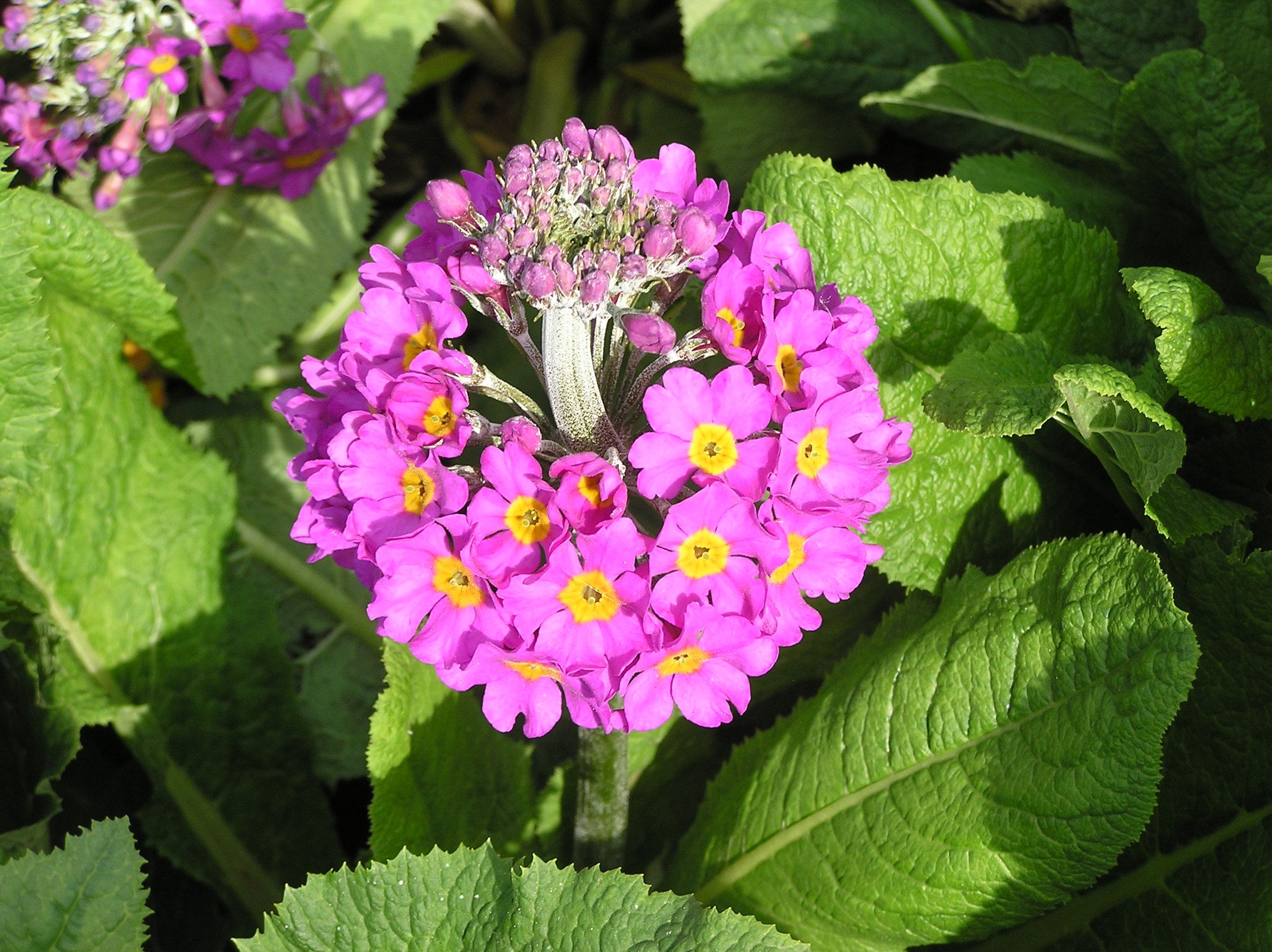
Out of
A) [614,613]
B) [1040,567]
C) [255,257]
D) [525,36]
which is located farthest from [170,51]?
[1040,567]

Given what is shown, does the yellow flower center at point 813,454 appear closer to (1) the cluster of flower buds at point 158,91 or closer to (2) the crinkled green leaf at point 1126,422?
(2) the crinkled green leaf at point 1126,422

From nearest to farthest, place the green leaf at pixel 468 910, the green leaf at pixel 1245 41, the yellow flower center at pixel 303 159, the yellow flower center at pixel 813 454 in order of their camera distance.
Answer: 1. the yellow flower center at pixel 813 454
2. the green leaf at pixel 468 910
3. the green leaf at pixel 1245 41
4. the yellow flower center at pixel 303 159

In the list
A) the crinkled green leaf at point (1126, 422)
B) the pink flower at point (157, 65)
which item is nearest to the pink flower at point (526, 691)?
the crinkled green leaf at point (1126, 422)

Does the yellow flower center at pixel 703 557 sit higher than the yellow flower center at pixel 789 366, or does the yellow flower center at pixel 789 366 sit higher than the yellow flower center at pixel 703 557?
A: the yellow flower center at pixel 789 366

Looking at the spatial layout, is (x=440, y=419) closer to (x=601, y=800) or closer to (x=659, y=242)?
(x=659, y=242)

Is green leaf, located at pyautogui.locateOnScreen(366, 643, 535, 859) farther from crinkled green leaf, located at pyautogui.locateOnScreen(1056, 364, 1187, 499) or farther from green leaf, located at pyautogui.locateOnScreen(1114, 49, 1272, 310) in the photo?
green leaf, located at pyautogui.locateOnScreen(1114, 49, 1272, 310)

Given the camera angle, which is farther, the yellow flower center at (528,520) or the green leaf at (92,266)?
the green leaf at (92,266)

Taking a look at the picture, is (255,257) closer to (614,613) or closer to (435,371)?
(435,371)

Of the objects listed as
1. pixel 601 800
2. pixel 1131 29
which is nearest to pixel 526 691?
pixel 601 800
